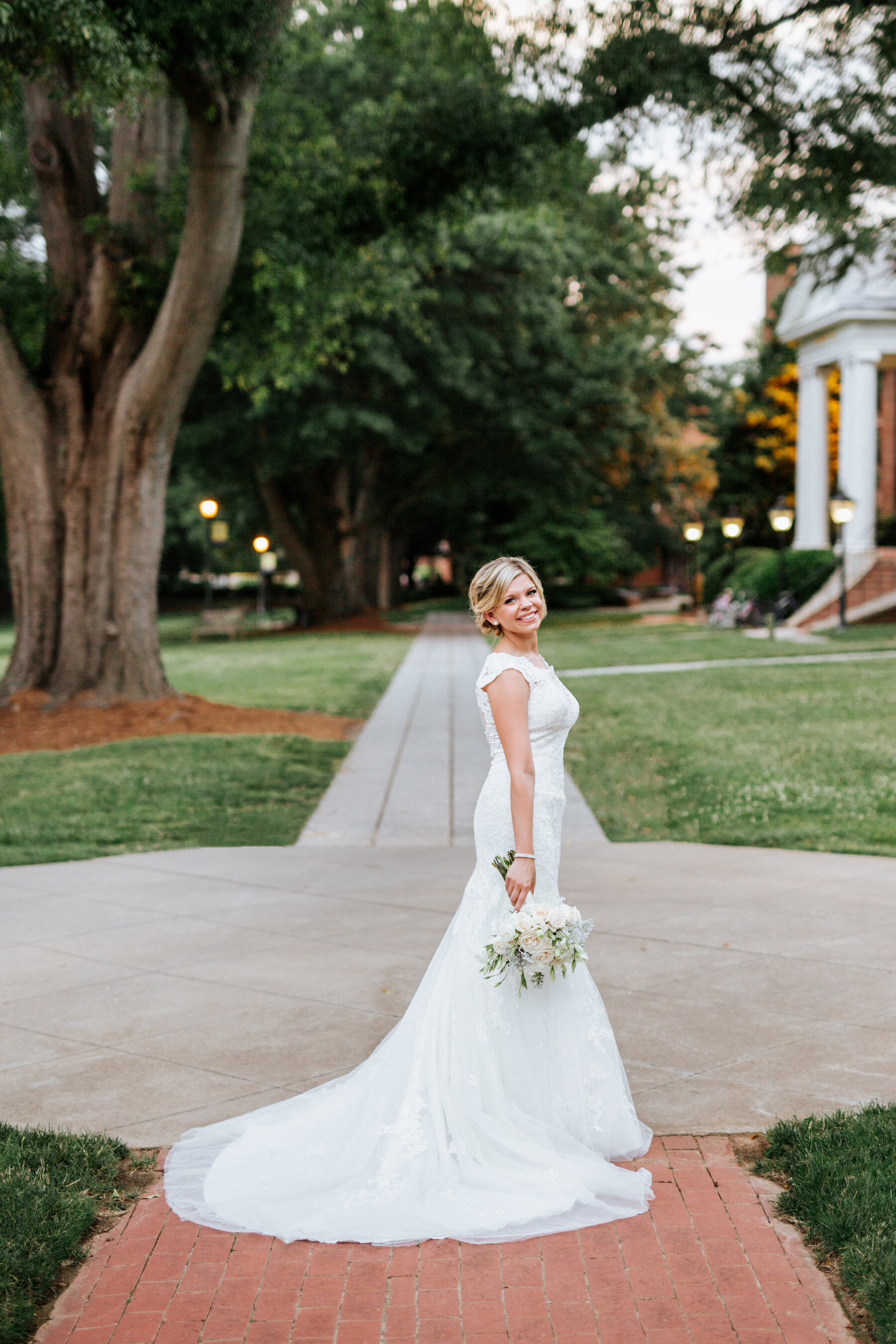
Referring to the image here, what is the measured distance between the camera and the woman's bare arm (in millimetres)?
3777

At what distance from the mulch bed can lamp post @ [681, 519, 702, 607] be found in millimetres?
24050

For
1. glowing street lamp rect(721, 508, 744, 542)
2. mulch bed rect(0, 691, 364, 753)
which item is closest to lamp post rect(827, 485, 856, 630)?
glowing street lamp rect(721, 508, 744, 542)

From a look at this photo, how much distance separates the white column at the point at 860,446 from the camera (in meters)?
30.7

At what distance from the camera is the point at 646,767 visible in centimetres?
1202

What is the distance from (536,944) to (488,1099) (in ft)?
1.80

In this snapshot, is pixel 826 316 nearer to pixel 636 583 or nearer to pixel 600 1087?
pixel 600 1087

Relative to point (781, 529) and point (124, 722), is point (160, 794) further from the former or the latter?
point (781, 529)

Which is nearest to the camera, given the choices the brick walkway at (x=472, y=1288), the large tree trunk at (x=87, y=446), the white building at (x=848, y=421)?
the brick walkway at (x=472, y=1288)

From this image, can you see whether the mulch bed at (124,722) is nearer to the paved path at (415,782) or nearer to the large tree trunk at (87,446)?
the large tree trunk at (87,446)

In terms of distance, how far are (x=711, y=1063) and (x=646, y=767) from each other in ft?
24.4

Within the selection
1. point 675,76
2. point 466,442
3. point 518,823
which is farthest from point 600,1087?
point 466,442

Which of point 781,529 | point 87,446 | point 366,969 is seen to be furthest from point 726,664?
point 366,969

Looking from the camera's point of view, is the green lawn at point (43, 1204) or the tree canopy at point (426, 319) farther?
the tree canopy at point (426, 319)

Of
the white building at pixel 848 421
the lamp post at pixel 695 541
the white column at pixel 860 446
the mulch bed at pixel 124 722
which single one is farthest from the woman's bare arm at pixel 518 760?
the lamp post at pixel 695 541
